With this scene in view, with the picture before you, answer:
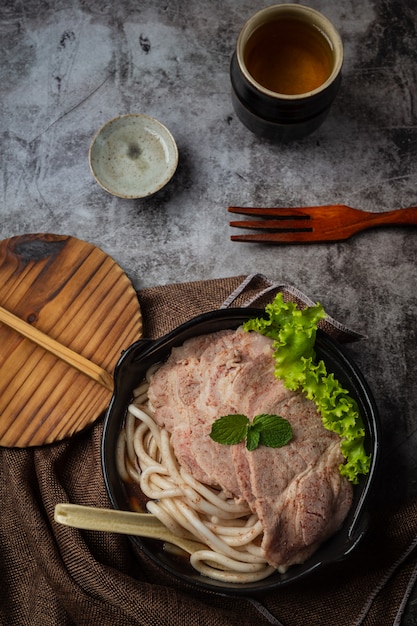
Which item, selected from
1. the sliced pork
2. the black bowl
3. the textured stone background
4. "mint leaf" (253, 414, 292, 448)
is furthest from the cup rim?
"mint leaf" (253, 414, 292, 448)

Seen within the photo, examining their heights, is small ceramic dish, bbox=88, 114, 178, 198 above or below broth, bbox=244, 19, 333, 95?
below

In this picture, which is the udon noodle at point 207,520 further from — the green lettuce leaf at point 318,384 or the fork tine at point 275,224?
the fork tine at point 275,224

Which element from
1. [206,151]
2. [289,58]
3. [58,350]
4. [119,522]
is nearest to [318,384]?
[119,522]

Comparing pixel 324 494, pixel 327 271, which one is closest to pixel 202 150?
pixel 327 271

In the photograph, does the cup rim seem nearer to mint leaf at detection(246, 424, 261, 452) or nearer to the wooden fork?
the wooden fork

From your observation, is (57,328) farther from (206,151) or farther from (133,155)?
(206,151)

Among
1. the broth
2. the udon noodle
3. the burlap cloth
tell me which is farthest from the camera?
the broth

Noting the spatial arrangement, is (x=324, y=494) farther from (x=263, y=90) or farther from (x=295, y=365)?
(x=263, y=90)
